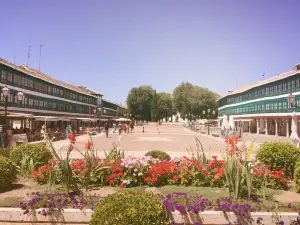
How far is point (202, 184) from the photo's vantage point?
7559 millimetres

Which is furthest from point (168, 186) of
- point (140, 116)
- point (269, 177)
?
point (140, 116)

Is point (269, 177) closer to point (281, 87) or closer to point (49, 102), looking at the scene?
point (281, 87)

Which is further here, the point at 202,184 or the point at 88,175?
the point at 202,184

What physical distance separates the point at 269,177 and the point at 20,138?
1937 centimetres

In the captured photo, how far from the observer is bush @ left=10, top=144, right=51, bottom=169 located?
29.6 feet

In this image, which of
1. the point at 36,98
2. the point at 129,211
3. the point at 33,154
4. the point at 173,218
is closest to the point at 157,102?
the point at 36,98

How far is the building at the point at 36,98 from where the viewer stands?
1324 inches

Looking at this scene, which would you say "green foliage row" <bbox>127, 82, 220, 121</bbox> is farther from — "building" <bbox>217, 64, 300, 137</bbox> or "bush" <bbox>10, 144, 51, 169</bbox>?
"bush" <bbox>10, 144, 51, 169</bbox>

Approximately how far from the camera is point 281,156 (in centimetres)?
858

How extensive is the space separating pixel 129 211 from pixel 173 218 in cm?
155

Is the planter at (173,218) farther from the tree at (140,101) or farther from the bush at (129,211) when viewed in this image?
the tree at (140,101)

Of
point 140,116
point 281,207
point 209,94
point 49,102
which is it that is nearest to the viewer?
point 281,207

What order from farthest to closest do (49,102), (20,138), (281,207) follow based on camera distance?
(49,102)
(20,138)
(281,207)

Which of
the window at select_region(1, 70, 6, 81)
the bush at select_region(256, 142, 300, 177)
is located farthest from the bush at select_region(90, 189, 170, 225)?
the window at select_region(1, 70, 6, 81)
